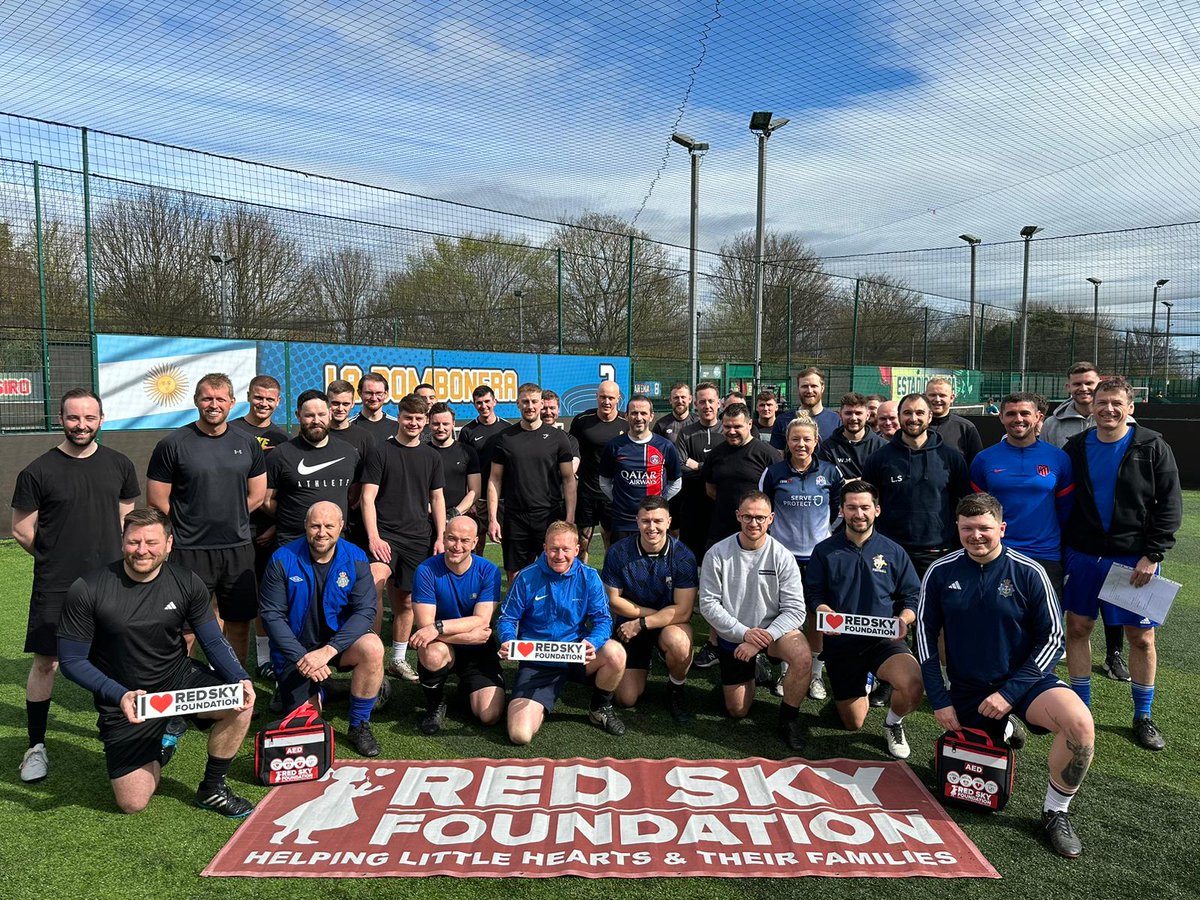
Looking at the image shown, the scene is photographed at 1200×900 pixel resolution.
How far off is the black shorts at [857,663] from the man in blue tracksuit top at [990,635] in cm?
48

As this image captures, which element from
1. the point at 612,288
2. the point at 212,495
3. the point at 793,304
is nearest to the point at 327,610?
the point at 212,495

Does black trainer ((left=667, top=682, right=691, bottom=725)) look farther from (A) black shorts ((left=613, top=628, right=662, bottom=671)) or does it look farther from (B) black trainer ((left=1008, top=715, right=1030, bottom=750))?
(B) black trainer ((left=1008, top=715, right=1030, bottom=750))

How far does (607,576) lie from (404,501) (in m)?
1.53

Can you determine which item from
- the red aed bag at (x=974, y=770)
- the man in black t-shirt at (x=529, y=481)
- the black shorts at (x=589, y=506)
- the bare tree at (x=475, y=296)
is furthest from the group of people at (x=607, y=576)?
the bare tree at (x=475, y=296)

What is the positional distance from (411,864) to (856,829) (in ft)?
6.05

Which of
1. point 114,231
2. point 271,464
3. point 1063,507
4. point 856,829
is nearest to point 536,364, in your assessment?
point 114,231

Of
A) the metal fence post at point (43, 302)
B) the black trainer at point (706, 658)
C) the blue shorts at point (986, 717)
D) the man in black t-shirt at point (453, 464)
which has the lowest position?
the black trainer at point (706, 658)

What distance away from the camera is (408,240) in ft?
36.9

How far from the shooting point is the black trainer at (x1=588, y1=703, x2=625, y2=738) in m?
4.33

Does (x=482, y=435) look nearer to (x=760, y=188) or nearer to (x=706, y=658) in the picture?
(x=706, y=658)

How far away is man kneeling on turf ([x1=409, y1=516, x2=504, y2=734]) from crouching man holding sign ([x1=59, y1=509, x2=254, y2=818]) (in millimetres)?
1123

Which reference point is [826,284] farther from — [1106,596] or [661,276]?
[1106,596]

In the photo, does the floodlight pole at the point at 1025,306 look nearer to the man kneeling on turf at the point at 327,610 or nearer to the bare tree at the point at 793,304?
the bare tree at the point at 793,304

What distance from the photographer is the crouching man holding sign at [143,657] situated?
3305 millimetres
